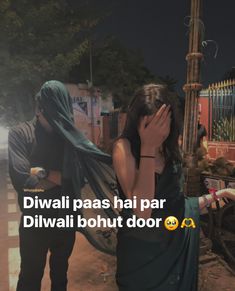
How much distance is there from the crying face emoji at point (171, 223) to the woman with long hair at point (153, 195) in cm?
1

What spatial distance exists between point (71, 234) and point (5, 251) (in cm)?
236

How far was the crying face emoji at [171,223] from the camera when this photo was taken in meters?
1.72

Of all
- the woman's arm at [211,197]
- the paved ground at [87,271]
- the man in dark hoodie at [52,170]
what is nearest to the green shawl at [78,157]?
the man in dark hoodie at [52,170]

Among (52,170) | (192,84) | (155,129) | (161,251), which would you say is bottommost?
(161,251)

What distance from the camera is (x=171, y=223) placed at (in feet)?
5.72

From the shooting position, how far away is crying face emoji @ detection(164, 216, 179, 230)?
1.72 m

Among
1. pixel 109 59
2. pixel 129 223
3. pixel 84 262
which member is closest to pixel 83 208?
pixel 129 223

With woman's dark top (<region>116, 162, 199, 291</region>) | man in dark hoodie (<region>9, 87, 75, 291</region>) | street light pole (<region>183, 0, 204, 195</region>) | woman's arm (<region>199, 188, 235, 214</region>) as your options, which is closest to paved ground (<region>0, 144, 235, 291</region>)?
street light pole (<region>183, 0, 204, 195</region>)

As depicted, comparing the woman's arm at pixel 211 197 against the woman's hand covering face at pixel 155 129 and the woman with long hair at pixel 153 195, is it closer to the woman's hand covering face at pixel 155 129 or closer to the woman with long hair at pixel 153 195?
the woman with long hair at pixel 153 195

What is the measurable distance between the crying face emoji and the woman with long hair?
1cm

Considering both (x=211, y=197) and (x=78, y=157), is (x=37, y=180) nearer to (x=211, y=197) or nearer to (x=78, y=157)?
(x=78, y=157)

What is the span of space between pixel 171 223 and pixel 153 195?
0.24 meters

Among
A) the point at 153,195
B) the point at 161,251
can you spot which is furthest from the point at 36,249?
the point at 153,195

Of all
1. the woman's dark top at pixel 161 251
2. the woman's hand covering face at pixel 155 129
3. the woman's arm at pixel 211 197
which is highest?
the woman's hand covering face at pixel 155 129
